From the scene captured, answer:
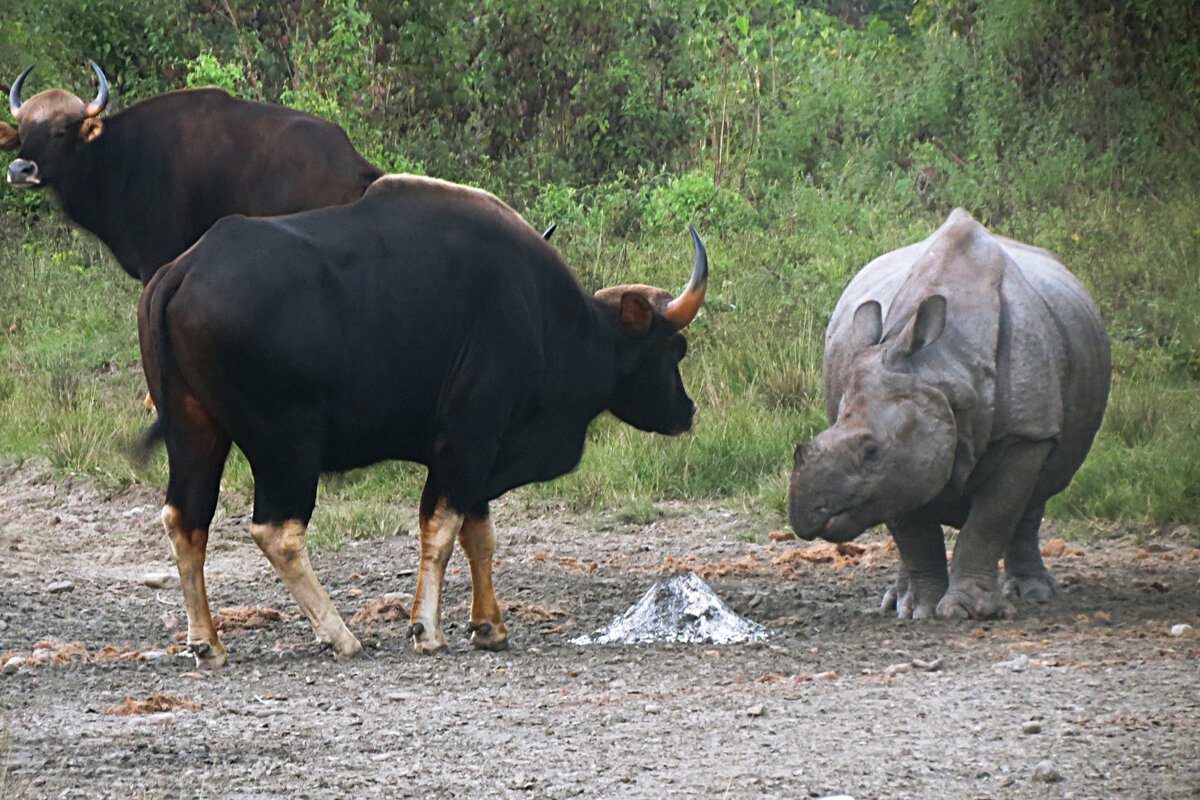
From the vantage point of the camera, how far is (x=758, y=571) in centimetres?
822

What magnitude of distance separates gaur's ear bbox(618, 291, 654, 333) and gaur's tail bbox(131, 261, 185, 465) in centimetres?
192

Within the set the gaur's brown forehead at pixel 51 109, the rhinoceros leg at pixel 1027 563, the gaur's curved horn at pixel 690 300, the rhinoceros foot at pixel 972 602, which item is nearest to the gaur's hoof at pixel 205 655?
the gaur's curved horn at pixel 690 300

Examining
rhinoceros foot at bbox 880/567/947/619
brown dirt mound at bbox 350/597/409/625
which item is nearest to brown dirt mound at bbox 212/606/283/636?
brown dirt mound at bbox 350/597/409/625

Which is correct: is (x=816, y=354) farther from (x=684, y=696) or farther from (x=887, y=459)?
(x=684, y=696)

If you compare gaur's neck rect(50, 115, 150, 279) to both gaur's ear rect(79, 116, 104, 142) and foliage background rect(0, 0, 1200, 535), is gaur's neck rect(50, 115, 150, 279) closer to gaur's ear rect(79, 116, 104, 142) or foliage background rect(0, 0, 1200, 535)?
gaur's ear rect(79, 116, 104, 142)

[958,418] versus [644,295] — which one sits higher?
[644,295]

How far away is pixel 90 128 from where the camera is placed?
9.26 m

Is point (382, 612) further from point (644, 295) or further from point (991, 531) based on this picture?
point (991, 531)

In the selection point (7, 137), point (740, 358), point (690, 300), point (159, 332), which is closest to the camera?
point (159, 332)

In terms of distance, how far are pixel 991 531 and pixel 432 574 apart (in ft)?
7.14

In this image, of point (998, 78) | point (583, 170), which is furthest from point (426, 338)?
point (998, 78)

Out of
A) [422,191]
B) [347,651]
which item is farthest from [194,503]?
[422,191]

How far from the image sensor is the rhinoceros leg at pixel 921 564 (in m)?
7.09

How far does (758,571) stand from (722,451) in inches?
82.6
